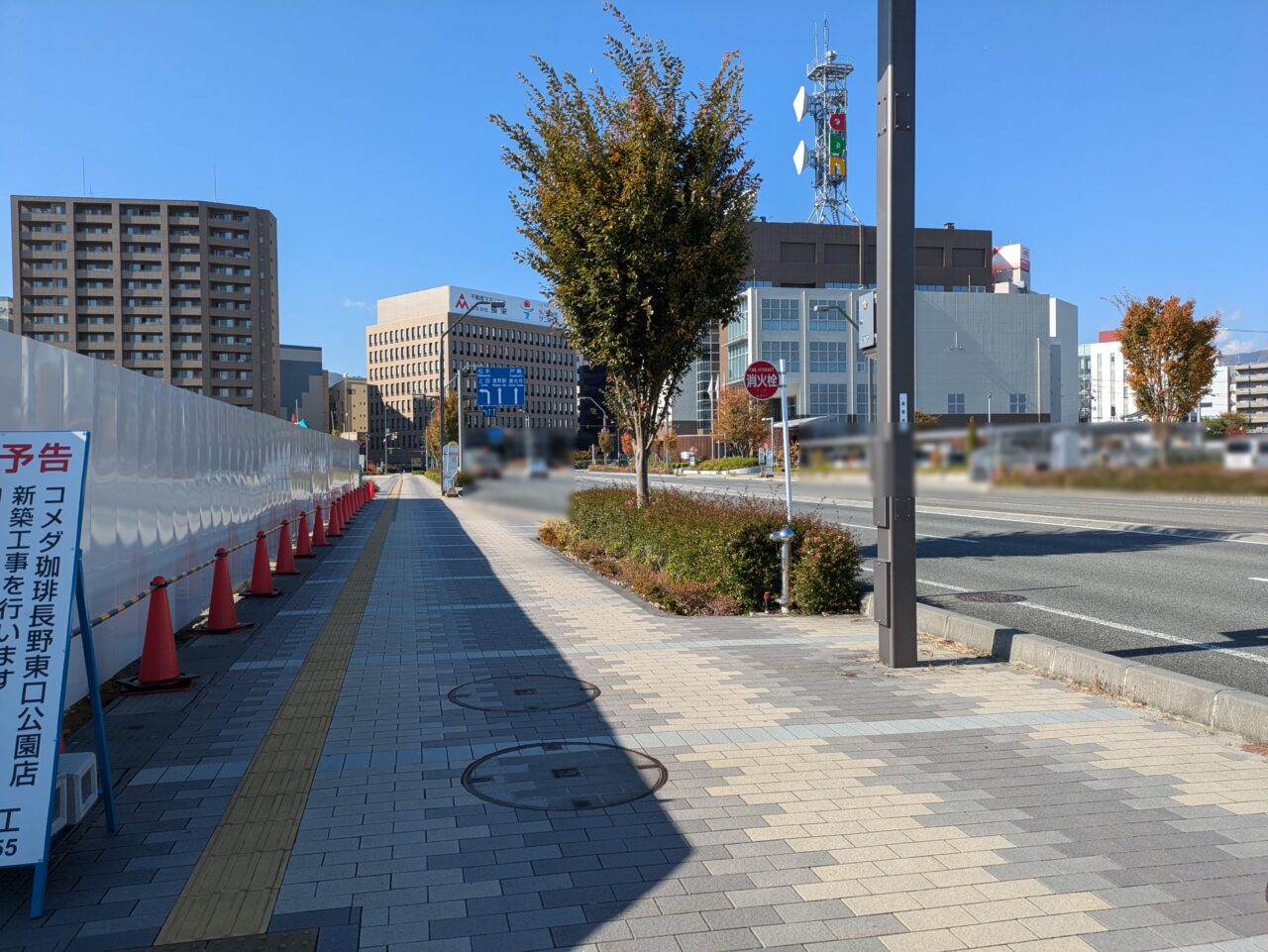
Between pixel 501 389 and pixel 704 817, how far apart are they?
452 centimetres

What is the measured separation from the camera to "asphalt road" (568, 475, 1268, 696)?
7.04 m

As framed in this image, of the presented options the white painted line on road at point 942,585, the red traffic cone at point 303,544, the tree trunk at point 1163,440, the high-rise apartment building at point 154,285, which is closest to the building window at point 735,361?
the high-rise apartment building at point 154,285

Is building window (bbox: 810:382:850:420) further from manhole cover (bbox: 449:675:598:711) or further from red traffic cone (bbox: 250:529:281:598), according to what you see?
manhole cover (bbox: 449:675:598:711)

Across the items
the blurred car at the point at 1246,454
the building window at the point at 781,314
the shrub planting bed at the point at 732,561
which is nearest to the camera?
the blurred car at the point at 1246,454

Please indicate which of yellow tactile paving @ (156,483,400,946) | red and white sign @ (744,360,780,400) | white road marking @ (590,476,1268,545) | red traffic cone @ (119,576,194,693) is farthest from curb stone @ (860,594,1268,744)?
Result: white road marking @ (590,476,1268,545)

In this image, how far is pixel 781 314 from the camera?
80312 mm

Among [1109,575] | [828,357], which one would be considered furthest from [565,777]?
[828,357]

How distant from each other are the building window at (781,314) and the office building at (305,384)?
2268 inches

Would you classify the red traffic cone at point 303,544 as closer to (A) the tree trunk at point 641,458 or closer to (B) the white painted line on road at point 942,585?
(A) the tree trunk at point 641,458

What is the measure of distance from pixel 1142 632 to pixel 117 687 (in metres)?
8.63

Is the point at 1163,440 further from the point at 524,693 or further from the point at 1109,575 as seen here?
the point at 1109,575

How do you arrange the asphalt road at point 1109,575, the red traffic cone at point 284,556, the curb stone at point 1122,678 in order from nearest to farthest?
the curb stone at point 1122,678
the asphalt road at point 1109,575
the red traffic cone at point 284,556

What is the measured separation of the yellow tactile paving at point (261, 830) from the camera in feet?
11.1

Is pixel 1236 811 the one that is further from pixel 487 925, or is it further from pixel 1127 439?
pixel 1127 439
